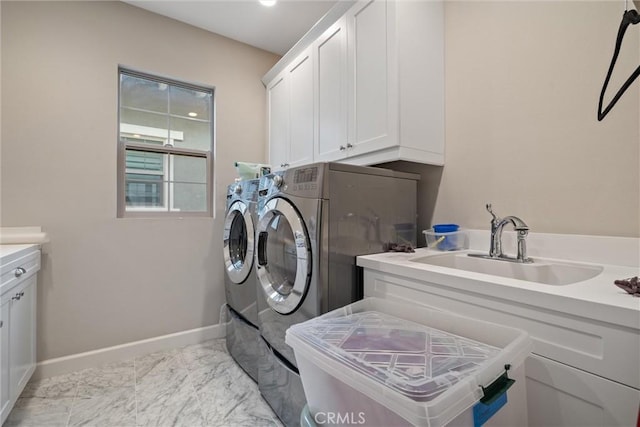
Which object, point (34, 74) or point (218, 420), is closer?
point (218, 420)

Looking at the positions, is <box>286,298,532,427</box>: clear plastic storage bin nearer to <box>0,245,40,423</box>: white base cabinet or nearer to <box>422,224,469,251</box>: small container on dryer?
<box>422,224,469,251</box>: small container on dryer

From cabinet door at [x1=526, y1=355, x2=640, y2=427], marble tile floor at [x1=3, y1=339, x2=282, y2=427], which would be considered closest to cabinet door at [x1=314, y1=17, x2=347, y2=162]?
cabinet door at [x1=526, y1=355, x2=640, y2=427]

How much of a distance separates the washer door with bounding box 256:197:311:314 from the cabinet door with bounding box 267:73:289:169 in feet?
3.33

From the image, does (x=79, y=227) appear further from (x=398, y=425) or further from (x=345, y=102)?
(x=398, y=425)

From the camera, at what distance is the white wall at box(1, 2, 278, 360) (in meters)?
1.87

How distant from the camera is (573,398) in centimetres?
73

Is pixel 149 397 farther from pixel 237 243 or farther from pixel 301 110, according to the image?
pixel 301 110

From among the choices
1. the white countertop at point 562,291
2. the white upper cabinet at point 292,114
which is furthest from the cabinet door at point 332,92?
the white countertop at point 562,291

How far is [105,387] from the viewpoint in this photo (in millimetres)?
1789

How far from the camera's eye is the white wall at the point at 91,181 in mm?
1867

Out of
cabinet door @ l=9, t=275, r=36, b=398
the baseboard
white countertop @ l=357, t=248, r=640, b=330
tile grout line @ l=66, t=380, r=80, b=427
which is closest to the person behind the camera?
white countertop @ l=357, t=248, r=640, b=330

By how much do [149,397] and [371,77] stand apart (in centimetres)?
228

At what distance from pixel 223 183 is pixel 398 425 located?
2.36 metres

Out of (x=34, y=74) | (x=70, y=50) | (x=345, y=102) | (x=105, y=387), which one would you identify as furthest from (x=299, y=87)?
(x=105, y=387)
